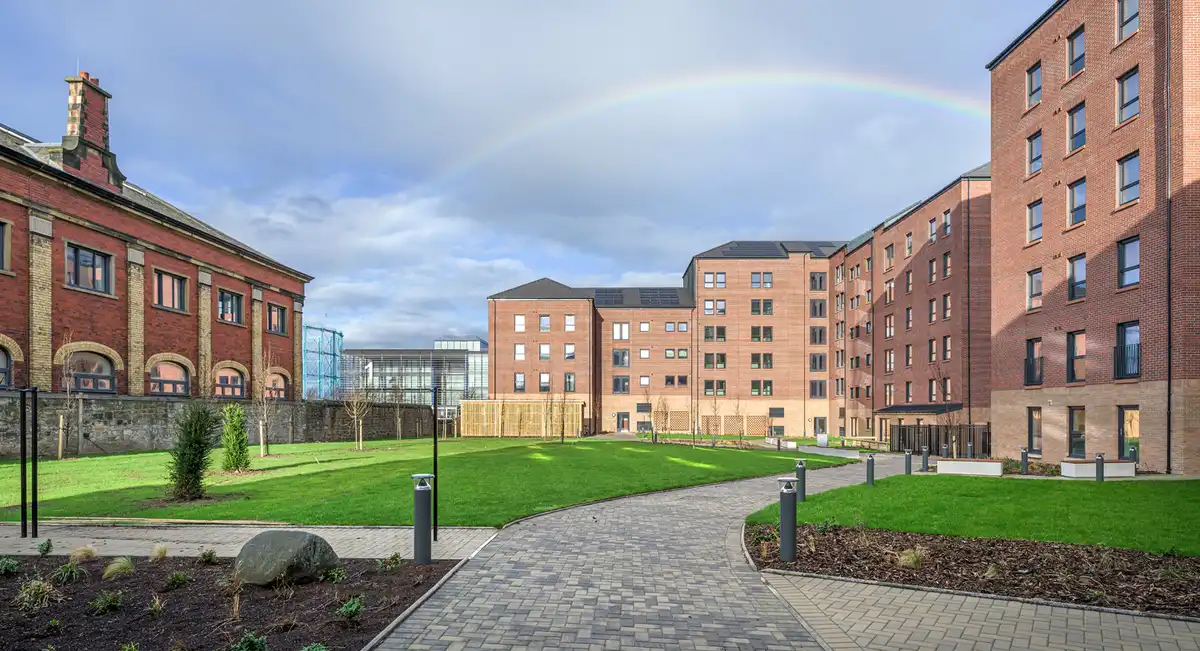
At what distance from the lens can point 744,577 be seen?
8.91 metres

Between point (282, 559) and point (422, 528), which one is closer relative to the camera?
point (282, 559)

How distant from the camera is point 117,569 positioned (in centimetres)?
834

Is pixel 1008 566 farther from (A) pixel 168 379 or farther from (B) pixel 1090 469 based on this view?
(A) pixel 168 379

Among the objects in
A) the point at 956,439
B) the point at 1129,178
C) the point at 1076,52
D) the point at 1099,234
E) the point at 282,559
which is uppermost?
the point at 1076,52

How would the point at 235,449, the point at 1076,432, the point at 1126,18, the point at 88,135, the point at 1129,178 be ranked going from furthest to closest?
the point at 88,135 < the point at 1076,432 < the point at 1126,18 < the point at 1129,178 < the point at 235,449

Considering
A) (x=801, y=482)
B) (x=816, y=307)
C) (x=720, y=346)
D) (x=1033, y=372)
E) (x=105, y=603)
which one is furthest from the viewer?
(x=816, y=307)

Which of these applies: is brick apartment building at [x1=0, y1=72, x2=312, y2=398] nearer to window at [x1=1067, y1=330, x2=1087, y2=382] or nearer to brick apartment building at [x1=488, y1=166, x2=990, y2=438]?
brick apartment building at [x1=488, y1=166, x2=990, y2=438]

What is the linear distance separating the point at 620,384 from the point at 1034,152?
4266cm

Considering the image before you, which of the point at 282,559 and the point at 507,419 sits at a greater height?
the point at 282,559

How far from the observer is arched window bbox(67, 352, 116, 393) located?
3017 centimetres

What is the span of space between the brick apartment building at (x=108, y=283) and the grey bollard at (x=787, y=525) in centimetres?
2918

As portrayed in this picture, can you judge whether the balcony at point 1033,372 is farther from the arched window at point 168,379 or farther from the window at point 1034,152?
the arched window at point 168,379

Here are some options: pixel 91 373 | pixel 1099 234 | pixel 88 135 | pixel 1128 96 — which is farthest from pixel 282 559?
pixel 88 135

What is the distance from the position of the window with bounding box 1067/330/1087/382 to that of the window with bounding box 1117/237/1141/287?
2.51 metres
